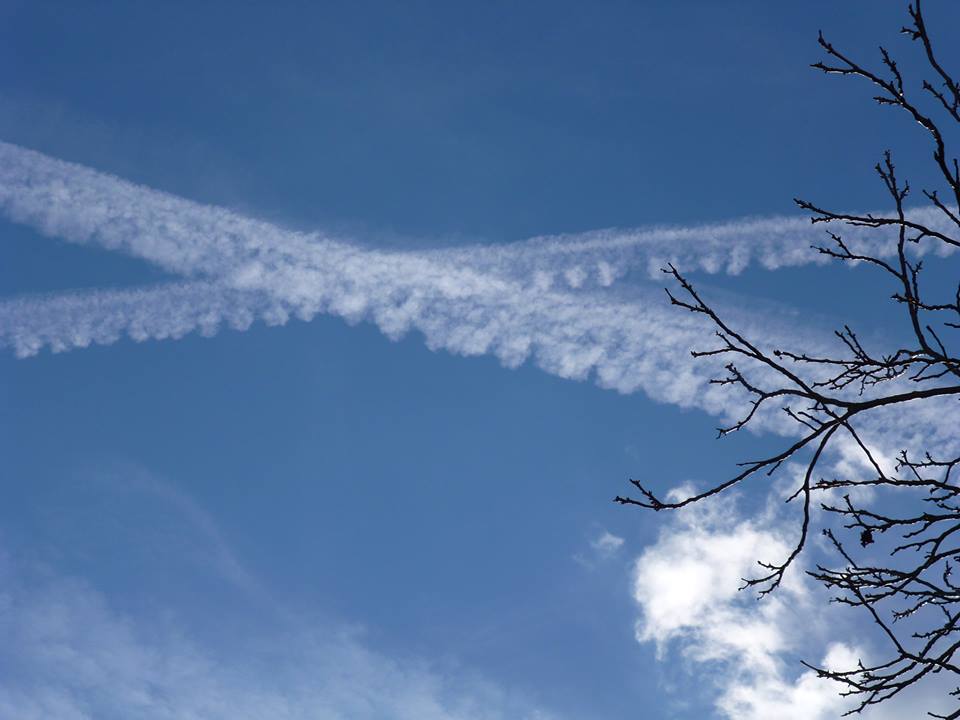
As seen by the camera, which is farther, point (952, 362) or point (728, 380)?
point (728, 380)

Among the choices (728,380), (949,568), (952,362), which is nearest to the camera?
(952,362)

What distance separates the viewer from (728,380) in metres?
5.45

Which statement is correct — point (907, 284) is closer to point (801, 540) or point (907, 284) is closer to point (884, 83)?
point (884, 83)

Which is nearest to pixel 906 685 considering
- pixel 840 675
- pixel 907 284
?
pixel 840 675

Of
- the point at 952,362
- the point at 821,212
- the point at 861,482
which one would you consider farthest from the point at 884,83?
the point at 861,482

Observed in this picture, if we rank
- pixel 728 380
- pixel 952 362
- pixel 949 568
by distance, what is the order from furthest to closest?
pixel 949 568 < pixel 728 380 < pixel 952 362

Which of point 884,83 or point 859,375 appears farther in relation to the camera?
point 859,375

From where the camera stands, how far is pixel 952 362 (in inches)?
200

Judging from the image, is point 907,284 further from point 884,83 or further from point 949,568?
point 949,568

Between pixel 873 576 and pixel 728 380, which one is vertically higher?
pixel 728 380

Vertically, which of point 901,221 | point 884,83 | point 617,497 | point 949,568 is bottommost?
point 617,497

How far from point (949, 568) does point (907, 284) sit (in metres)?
2.25

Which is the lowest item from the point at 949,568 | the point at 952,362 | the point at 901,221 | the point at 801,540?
the point at 801,540

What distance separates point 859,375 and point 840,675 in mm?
2219
